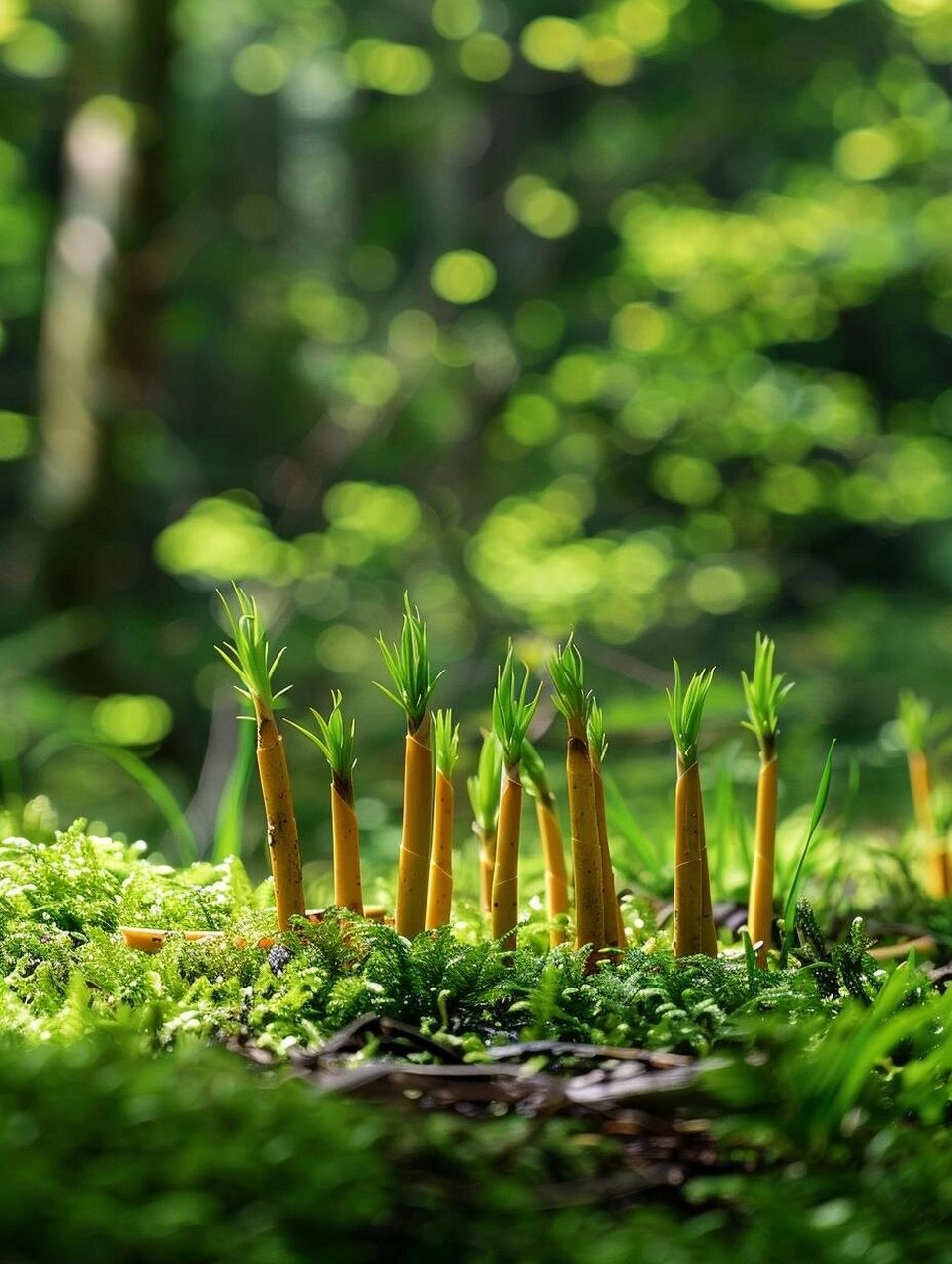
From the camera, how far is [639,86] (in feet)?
28.1

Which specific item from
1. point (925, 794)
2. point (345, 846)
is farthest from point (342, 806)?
point (925, 794)

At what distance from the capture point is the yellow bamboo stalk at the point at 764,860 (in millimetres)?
1091

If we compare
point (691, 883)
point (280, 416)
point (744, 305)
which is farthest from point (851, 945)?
point (280, 416)

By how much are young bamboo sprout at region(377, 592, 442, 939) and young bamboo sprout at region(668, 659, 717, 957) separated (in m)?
0.22

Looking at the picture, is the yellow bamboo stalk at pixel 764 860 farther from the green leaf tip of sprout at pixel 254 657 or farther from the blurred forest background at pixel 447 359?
the blurred forest background at pixel 447 359

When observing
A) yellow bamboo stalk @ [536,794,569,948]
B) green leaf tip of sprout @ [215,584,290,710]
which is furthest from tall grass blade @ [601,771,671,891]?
green leaf tip of sprout @ [215,584,290,710]

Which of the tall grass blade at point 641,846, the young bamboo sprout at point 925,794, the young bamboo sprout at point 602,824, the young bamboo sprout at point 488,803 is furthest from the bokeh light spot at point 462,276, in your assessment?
the young bamboo sprout at point 602,824

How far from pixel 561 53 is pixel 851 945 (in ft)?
20.4

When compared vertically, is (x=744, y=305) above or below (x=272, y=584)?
above

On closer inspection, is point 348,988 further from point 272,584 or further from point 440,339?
point 440,339

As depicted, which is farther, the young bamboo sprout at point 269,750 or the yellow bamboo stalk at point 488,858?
the yellow bamboo stalk at point 488,858

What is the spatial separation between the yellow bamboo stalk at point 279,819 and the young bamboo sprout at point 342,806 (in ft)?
0.10

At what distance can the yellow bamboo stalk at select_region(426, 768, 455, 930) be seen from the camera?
3.43ft

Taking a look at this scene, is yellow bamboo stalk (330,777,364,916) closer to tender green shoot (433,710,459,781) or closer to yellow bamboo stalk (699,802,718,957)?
tender green shoot (433,710,459,781)
